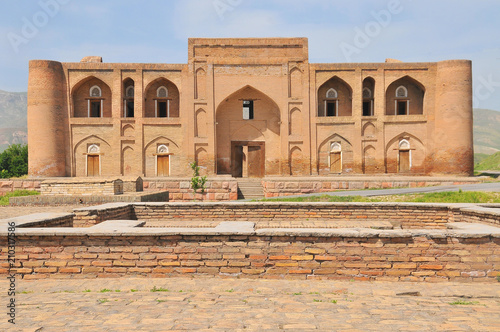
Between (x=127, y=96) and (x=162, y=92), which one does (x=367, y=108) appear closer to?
(x=162, y=92)

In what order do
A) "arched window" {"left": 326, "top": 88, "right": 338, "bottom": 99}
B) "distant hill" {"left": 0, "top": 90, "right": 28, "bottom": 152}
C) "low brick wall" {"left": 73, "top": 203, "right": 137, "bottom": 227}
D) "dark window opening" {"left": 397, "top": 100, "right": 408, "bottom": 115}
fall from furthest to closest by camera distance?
1. "distant hill" {"left": 0, "top": 90, "right": 28, "bottom": 152}
2. "dark window opening" {"left": 397, "top": 100, "right": 408, "bottom": 115}
3. "arched window" {"left": 326, "top": 88, "right": 338, "bottom": 99}
4. "low brick wall" {"left": 73, "top": 203, "right": 137, "bottom": 227}

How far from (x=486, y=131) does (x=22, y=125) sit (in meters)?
162

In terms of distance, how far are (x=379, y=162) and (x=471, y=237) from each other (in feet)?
57.3

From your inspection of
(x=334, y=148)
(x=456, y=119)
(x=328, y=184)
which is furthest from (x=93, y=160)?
(x=456, y=119)

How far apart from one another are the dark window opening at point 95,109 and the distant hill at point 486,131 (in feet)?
332

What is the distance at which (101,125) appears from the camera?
70.4 feet

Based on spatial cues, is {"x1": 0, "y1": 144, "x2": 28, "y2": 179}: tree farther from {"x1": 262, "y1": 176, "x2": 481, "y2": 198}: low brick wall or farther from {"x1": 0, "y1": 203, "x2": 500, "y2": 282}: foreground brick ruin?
{"x1": 0, "y1": 203, "x2": 500, "y2": 282}: foreground brick ruin

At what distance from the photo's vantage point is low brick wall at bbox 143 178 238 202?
16719 millimetres

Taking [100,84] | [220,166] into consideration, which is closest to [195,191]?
[220,166]

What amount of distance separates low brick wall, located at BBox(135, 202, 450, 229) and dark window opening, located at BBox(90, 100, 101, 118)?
51.0 ft

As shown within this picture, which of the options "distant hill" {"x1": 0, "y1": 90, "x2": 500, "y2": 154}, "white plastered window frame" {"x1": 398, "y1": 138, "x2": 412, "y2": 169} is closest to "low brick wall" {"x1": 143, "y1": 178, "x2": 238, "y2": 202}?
"white plastered window frame" {"x1": 398, "y1": 138, "x2": 412, "y2": 169}

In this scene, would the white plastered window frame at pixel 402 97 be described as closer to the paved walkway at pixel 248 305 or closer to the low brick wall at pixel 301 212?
the low brick wall at pixel 301 212

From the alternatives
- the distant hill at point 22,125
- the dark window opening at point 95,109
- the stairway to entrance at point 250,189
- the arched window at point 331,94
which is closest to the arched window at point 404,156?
the arched window at point 331,94

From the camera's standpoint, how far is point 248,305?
3.88 metres
